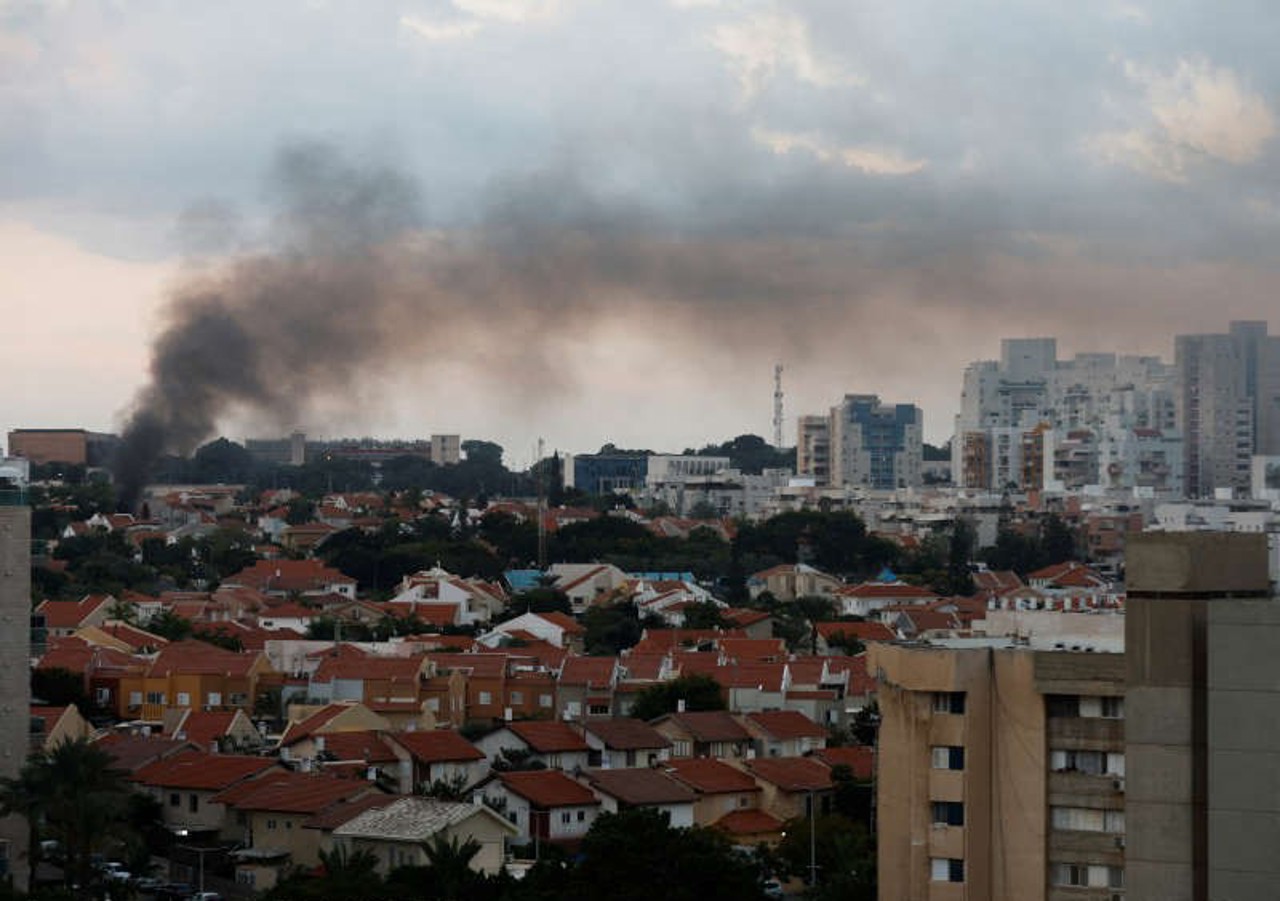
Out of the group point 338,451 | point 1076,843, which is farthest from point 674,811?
point 338,451

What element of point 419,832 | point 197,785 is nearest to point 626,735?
point 197,785

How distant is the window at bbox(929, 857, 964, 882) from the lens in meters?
15.5

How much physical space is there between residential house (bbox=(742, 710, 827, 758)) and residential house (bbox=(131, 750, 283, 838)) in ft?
25.5

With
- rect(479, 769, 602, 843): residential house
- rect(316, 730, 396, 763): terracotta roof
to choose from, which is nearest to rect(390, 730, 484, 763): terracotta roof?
rect(316, 730, 396, 763): terracotta roof

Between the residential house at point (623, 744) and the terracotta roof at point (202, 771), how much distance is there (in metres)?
4.57

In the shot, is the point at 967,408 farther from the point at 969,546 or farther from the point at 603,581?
the point at 603,581

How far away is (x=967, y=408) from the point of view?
484 feet

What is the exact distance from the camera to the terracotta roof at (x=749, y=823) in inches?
1206

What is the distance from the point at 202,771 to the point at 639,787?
515 centimetres

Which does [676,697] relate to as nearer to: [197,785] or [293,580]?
[197,785]

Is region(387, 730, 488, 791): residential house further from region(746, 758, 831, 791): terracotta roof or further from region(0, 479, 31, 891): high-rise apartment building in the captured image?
region(0, 479, 31, 891): high-rise apartment building

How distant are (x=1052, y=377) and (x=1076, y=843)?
135 metres

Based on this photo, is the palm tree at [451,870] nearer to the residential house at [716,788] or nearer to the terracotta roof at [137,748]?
the residential house at [716,788]

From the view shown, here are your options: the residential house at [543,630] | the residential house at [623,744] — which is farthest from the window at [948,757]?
the residential house at [543,630]
